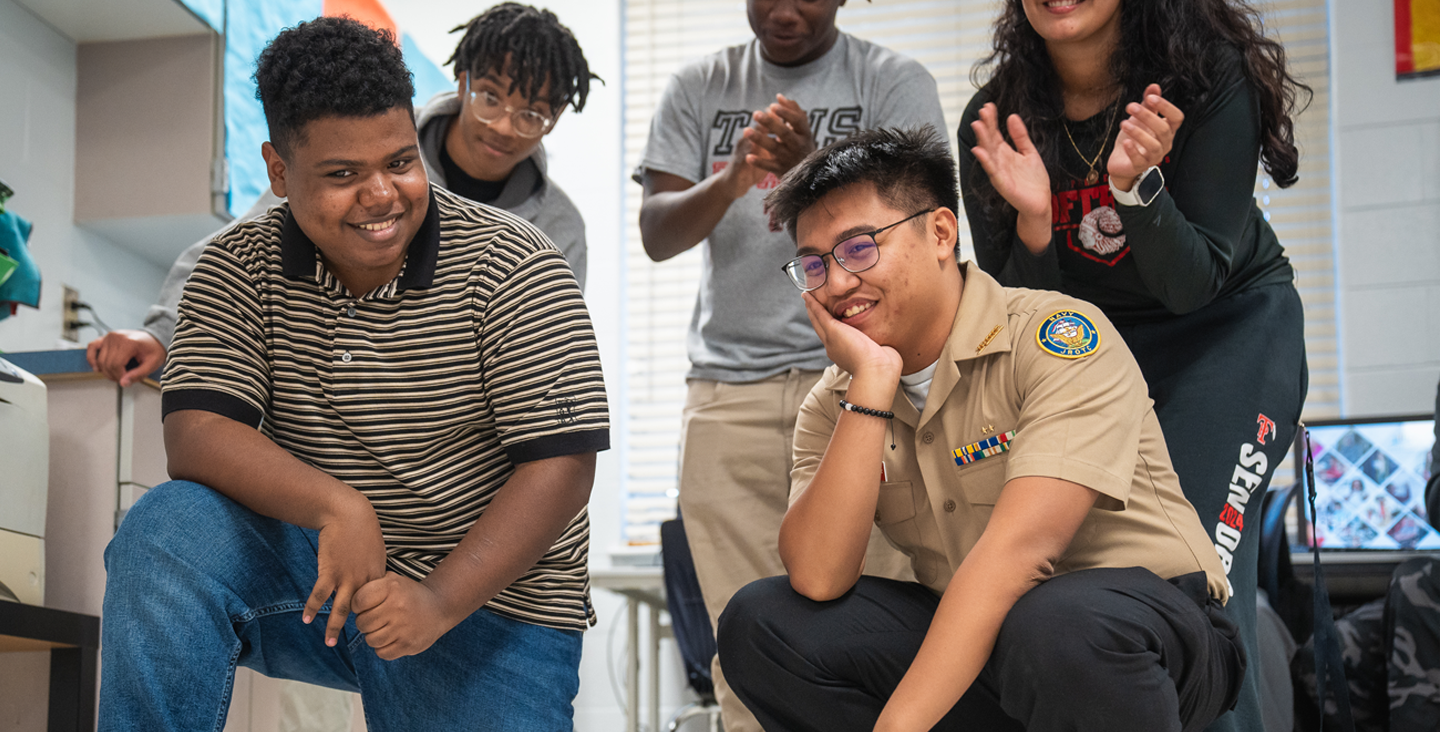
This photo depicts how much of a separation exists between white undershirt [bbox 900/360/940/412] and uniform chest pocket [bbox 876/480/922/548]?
0.12 meters

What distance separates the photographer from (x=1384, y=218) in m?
3.88

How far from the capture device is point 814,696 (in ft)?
4.84

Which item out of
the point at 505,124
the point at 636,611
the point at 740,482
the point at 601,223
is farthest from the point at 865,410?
the point at 601,223

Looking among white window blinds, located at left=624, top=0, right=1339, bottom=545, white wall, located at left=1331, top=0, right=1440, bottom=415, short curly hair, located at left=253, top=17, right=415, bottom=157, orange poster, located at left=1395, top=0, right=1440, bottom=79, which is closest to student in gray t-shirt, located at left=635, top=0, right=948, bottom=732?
short curly hair, located at left=253, top=17, right=415, bottom=157

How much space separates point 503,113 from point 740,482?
2.86ft

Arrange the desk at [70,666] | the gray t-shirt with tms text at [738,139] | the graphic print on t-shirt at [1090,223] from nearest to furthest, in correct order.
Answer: the graphic print on t-shirt at [1090,223] → the desk at [70,666] → the gray t-shirt with tms text at [738,139]

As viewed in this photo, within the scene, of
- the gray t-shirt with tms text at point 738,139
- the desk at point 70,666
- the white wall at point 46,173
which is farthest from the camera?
the white wall at point 46,173

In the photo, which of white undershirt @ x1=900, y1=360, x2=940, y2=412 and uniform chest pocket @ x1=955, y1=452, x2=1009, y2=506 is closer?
uniform chest pocket @ x1=955, y1=452, x2=1009, y2=506

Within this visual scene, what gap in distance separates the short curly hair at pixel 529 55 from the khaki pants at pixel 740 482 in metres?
0.70

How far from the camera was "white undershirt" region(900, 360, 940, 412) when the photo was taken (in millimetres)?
1617

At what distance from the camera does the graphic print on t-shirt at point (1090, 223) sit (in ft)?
5.73

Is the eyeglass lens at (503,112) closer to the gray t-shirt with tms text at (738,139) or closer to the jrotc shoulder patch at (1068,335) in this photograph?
the gray t-shirt with tms text at (738,139)

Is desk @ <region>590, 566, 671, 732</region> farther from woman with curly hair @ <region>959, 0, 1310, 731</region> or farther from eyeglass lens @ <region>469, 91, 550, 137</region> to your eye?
woman with curly hair @ <region>959, 0, 1310, 731</region>

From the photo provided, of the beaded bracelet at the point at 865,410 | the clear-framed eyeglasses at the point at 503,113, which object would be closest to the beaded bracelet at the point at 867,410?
the beaded bracelet at the point at 865,410
